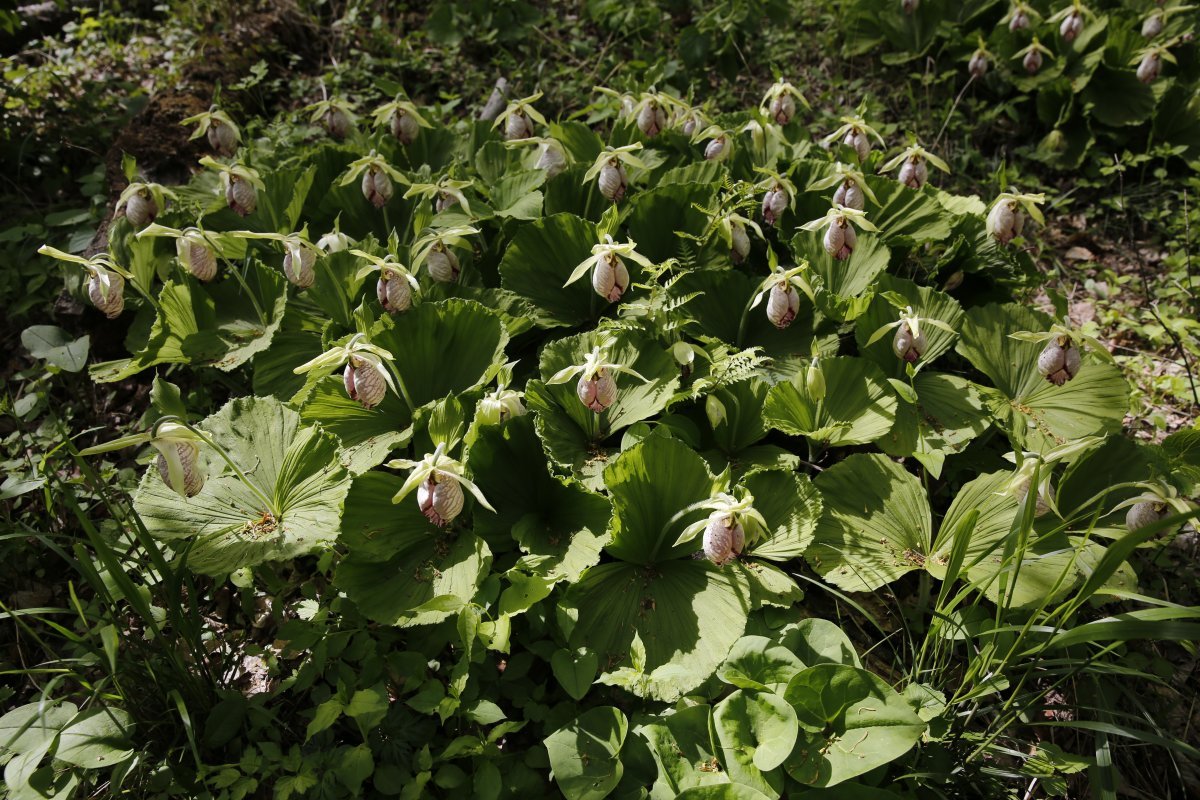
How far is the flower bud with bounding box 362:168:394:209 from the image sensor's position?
2.78 meters

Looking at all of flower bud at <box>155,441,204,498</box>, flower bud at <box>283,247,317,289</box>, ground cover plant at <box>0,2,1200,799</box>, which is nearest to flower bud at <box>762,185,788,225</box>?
ground cover plant at <box>0,2,1200,799</box>

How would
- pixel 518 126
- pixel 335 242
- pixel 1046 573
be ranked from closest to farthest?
1. pixel 1046 573
2. pixel 335 242
3. pixel 518 126

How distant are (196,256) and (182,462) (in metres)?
0.97

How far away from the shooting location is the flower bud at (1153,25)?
3.86 meters

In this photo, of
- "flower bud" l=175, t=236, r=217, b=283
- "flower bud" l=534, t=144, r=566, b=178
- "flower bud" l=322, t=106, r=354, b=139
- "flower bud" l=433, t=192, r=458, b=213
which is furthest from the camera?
"flower bud" l=322, t=106, r=354, b=139

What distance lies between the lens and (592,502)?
2.11 m

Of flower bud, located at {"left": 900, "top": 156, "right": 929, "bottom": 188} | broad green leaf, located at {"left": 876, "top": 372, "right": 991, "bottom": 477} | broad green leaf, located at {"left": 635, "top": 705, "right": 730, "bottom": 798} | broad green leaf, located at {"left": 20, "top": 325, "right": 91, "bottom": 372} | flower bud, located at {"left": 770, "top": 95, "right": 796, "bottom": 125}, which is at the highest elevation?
flower bud, located at {"left": 770, "top": 95, "right": 796, "bottom": 125}

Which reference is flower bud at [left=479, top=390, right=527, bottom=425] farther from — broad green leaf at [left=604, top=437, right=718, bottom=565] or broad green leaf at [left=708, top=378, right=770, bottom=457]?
broad green leaf at [left=708, top=378, right=770, bottom=457]

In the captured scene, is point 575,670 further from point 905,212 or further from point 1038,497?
point 905,212

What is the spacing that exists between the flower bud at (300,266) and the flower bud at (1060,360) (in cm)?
240

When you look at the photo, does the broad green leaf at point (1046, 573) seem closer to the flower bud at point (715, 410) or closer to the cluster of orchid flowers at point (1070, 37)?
the flower bud at point (715, 410)

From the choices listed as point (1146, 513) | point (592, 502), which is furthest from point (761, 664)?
point (1146, 513)

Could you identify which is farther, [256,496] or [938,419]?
[938,419]

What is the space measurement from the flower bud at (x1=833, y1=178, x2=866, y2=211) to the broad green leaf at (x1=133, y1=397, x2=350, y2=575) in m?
1.99
